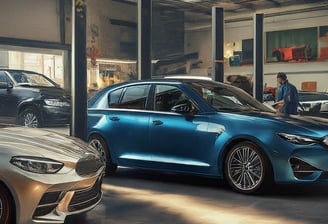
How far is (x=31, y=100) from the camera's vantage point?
12.8m

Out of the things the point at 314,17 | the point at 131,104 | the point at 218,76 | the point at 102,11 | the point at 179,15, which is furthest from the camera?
the point at 314,17

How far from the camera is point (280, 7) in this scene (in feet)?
69.7

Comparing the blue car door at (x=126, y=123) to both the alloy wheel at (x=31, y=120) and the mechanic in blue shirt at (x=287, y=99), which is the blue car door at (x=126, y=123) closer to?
the mechanic in blue shirt at (x=287, y=99)

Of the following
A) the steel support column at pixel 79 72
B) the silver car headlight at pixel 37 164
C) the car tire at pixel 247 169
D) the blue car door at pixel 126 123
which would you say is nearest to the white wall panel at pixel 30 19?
the steel support column at pixel 79 72

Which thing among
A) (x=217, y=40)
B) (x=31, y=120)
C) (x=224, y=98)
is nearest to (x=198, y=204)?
(x=224, y=98)

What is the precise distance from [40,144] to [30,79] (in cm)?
811

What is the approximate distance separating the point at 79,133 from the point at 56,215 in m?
3.68

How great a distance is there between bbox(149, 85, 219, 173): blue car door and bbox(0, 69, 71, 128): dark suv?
18.4ft

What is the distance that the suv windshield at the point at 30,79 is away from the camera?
41.3 feet

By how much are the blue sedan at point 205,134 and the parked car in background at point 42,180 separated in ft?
7.60

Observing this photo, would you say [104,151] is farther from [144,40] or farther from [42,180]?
[144,40]

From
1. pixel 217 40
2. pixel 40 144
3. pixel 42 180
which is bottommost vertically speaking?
pixel 42 180

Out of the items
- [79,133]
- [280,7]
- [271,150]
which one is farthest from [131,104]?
[280,7]

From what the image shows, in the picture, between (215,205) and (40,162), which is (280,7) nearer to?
(215,205)
